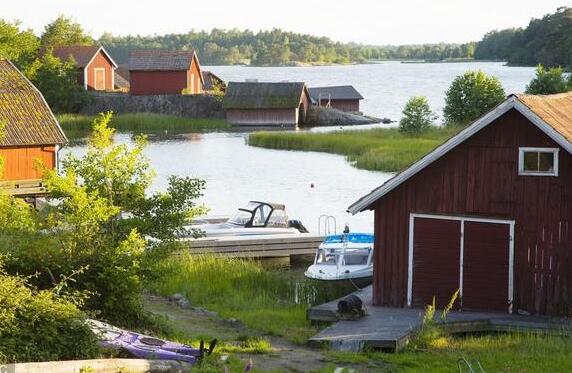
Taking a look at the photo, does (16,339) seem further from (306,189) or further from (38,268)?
(306,189)

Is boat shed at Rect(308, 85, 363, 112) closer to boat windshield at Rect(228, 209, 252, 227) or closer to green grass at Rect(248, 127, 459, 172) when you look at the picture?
green grass at Rect(248, 127, 459, 172)

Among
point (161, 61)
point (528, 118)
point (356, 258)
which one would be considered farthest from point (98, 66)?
point (528, 118)

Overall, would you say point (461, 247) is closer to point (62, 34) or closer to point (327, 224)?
point (327, 224)

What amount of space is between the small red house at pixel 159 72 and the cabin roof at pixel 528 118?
7589 centimetres

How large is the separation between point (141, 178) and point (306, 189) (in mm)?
30945

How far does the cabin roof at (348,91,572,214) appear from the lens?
2000 centimetres

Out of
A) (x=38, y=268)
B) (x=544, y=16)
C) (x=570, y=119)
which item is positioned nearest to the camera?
(x=38, y=268)

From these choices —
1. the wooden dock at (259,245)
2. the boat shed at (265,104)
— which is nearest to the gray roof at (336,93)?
the boat shed at (265,104)

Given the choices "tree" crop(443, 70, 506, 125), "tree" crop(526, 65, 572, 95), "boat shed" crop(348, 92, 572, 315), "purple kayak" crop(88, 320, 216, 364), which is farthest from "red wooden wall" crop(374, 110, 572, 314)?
"tree" crop(443, 70, 506, 125)

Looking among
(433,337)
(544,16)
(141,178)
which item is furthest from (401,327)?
(544,16)

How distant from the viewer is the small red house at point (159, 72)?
316 feet

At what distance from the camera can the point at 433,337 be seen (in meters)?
18.2

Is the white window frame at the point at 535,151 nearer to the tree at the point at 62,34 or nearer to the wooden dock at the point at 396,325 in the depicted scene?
the wooden dock at the point at 396,325

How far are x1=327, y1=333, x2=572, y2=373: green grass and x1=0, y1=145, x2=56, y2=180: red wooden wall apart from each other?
21.4m
